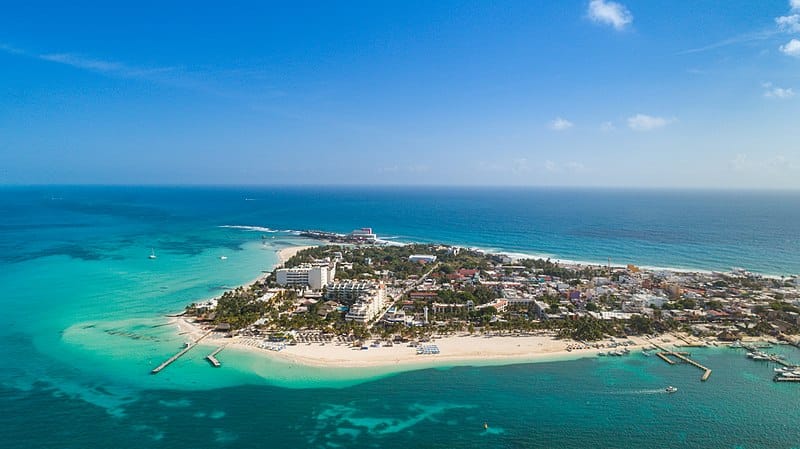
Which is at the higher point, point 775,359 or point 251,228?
point 251,228

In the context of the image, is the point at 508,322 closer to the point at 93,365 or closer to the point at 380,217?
the point at 93,365

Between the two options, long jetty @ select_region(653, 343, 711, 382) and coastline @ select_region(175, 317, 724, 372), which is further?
coastline @ select_region(175, 317, 724, 372)

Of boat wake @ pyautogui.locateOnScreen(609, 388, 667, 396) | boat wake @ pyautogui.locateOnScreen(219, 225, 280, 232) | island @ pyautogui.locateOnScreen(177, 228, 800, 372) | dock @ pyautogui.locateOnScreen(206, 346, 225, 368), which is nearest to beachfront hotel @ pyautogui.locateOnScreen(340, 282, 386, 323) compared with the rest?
island @ pyautogui.locateOnScreen(177, 228, 800, 372)

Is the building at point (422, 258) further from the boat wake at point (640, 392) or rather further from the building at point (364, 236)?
the boat wake at point (640, 392)

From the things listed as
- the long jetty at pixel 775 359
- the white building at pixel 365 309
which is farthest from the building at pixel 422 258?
the long jetty at pixel 775 359

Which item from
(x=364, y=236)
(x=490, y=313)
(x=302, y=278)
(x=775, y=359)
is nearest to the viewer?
(x=775, y=359)

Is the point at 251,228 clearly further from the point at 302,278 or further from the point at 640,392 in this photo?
the point at 640,392

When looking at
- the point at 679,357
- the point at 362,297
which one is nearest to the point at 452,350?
the point at 362,297

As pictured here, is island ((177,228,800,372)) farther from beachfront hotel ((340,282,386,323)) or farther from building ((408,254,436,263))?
building ((408,254,436,263))

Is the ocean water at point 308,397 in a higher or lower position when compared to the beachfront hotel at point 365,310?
lower

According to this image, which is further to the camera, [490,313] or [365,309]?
[490,313]

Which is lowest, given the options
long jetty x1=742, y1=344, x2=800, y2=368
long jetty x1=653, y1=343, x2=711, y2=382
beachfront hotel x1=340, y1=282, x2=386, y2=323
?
long jetty x1=653, y1=343, x2=711, y2=382
